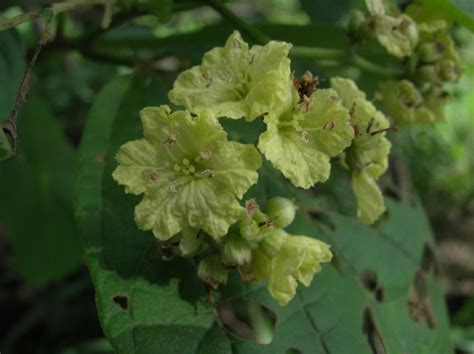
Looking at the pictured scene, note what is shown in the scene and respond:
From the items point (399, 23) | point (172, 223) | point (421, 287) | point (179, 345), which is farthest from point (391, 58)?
point (179, 345)

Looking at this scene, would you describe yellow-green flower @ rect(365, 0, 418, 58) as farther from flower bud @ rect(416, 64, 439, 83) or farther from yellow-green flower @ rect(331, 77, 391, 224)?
yellow-green flower @ rect(331, 77, 391, 224)

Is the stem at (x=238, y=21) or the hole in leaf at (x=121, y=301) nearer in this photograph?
the hole in leaf at (x=121, y=301)

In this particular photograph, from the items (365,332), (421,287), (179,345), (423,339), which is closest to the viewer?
(179,345)

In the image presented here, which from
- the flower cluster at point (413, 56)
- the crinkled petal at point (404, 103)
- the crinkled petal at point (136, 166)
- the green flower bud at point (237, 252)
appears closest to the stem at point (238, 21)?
the flower cluster at point (413, 56)

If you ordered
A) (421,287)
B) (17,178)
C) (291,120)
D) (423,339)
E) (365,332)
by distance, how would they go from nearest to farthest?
(291,120), (365,332), (423,339), (421,287), (17,178)

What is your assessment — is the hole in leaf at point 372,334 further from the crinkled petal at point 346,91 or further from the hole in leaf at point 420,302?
the crinkled petal at point 346,91

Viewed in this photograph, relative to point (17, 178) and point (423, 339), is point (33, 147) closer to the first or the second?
point (17, 178)

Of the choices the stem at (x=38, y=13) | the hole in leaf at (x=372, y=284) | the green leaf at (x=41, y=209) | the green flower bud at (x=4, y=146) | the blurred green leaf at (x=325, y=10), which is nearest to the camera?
the green flower bud at (x=4, y=146)

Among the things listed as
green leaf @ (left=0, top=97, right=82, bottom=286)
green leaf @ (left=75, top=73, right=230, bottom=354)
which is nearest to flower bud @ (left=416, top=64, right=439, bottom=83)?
green leaf @ (left=75, top=73, right=230, bottom=354)
